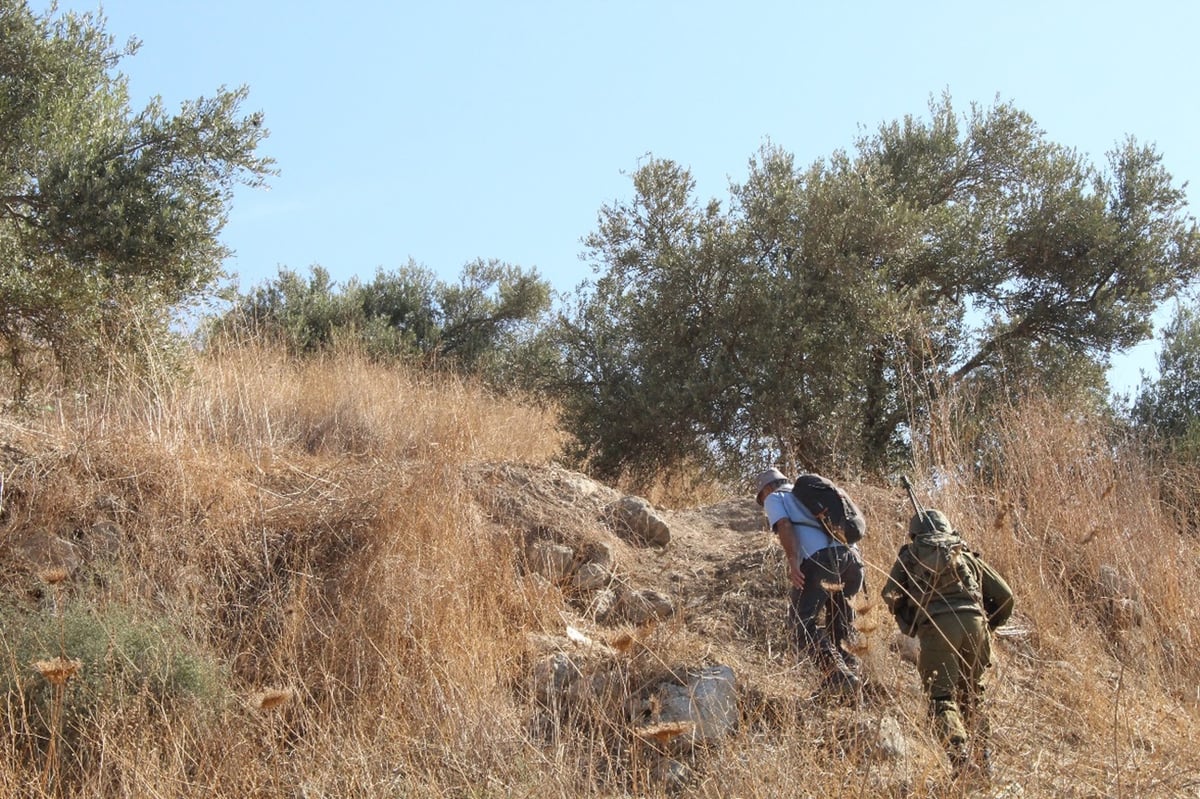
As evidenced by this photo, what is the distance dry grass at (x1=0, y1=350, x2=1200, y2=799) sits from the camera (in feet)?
17.3

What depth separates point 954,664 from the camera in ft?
17.6

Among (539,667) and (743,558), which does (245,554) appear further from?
(743,558)

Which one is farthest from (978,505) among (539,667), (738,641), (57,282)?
(57,282)

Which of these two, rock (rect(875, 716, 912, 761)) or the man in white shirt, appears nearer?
rock (rect(875, 716, 912, 761))

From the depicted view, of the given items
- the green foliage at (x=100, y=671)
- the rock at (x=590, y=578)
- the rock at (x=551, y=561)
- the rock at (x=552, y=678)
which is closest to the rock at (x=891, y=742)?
the rock at (x=552, y=678)

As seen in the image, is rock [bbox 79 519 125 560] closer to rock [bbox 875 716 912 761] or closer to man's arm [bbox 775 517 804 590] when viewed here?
man's arm [bbox 775 517 804 590]

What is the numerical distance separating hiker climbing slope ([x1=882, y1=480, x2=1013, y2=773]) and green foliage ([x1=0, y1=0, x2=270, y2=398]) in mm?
5611

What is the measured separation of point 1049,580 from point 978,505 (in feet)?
2.96

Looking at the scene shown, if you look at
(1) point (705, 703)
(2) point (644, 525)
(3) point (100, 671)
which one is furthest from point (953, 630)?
(3) point (100, 671)

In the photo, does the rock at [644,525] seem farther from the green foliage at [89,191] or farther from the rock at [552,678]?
the green foliage at [89,191]

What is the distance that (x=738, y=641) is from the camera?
23.6 ft

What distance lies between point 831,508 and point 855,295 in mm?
4526

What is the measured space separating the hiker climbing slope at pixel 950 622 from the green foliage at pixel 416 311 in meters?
10.7

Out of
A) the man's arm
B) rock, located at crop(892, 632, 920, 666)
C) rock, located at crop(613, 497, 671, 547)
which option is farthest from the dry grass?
rock, located at crop(613, 497, 671, 547)
